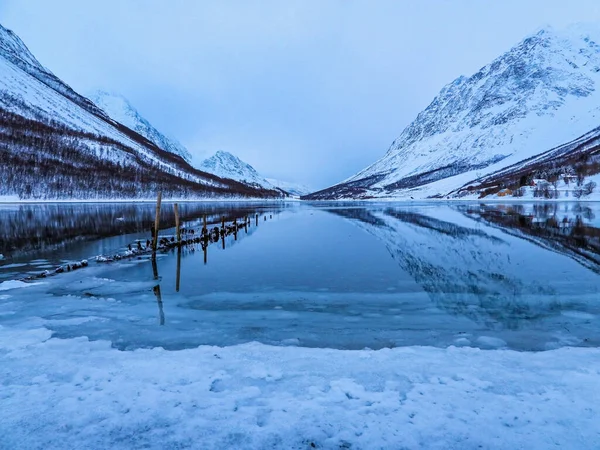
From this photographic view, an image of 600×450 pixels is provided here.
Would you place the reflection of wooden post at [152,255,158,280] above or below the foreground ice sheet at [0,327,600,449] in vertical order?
above

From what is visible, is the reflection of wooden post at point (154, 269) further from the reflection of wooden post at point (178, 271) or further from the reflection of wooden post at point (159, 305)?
the reflection of wooden post at point (159, 305)

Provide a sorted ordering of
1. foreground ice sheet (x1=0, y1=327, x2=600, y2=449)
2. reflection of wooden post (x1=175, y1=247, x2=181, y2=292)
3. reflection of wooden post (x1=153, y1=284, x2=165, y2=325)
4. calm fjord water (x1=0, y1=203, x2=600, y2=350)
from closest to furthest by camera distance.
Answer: foreground ice sheet (x1=0, y1=327, x2=600, y2=449) → calm fjord water (x1=0, y1=203, x2=600, y2=350) → reflection of wooden post (x1=153, y1=284, x2=165, y2=325) → reflection of wooden post (x1=175, y1=247, x2=181, y2=292)

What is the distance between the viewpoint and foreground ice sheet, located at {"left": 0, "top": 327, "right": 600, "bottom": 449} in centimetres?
513

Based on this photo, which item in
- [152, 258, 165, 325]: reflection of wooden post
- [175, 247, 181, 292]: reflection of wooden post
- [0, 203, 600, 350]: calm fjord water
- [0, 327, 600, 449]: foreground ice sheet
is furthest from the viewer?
[175, 247, 181, 292]: reflection of wooden post

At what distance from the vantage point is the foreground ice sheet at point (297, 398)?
5.13m

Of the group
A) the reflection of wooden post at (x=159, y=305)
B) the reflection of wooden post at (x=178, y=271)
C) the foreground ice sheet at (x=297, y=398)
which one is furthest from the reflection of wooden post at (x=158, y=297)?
the foreground ice sheet at (x=297, y=398)

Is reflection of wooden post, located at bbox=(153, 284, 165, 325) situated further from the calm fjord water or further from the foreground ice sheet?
the foreground ice sheet

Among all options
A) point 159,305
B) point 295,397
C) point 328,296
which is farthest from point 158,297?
point 295,397

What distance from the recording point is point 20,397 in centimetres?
611

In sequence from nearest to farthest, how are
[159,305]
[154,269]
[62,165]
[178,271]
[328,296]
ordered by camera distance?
[159,305], [328,296], [178,271], [154,269], [62,165]

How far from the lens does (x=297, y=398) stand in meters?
6.05

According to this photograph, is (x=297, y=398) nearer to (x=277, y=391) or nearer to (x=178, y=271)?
(x=277, y=391)

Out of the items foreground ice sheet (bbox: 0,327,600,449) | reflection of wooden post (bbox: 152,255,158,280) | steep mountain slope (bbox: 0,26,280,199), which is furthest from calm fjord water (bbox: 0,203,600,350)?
steep mountain slope (bbox: 0,26,280,199)

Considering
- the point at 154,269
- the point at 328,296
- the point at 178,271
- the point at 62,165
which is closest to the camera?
the point at 328,296
